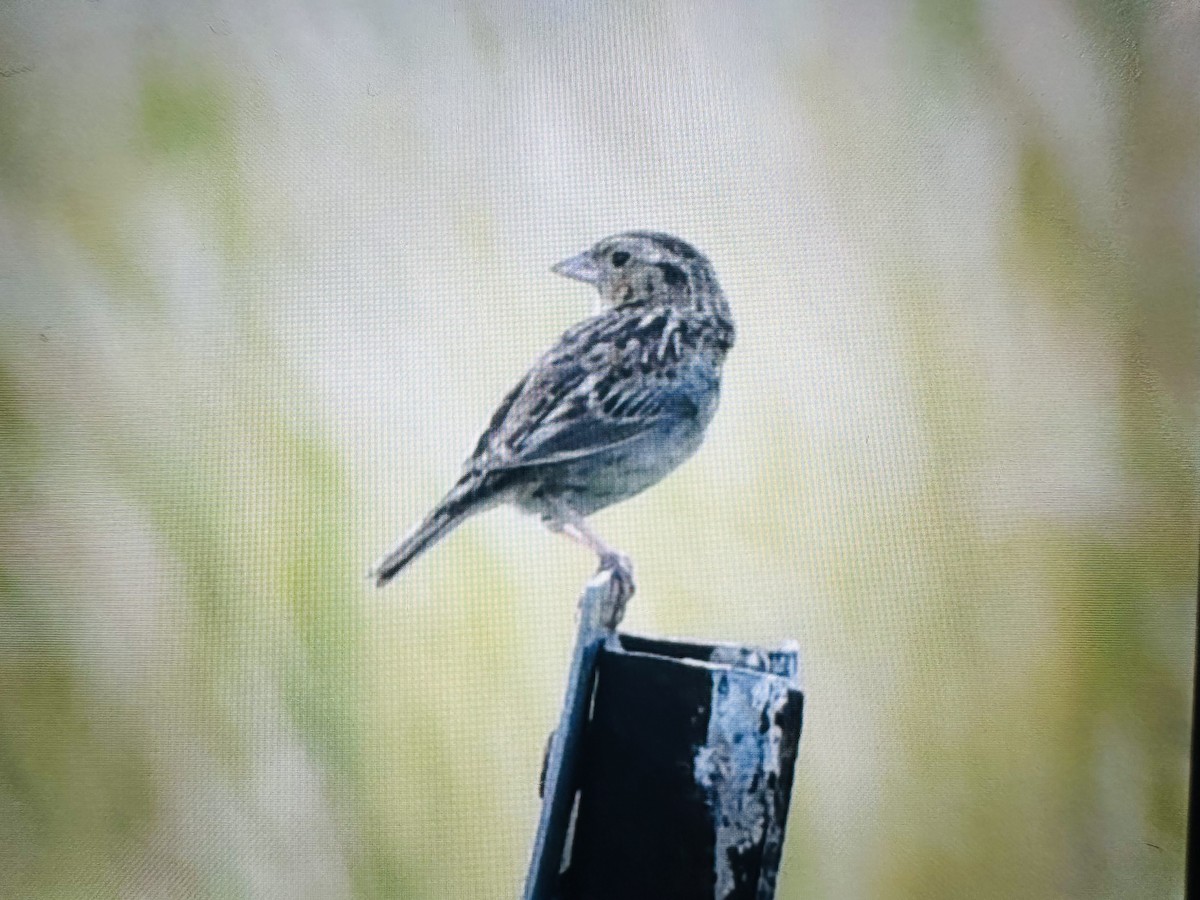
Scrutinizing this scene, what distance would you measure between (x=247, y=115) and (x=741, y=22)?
56 cm

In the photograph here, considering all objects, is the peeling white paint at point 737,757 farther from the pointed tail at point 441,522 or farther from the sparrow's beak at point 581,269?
the sparrow's beak at point 581,269

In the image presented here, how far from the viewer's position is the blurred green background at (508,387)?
2.67 ft

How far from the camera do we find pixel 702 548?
0.83 metres

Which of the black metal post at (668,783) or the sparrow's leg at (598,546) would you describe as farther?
the sparrow's leg at (598,546)

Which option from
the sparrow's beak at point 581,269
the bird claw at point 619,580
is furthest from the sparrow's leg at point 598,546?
the sparrow's beak at point 581,269

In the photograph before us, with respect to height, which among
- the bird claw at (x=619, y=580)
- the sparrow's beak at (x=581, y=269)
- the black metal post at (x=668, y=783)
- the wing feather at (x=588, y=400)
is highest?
the sparrow's beak at (x=581, y=269)

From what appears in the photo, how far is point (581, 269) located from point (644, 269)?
0.07 m

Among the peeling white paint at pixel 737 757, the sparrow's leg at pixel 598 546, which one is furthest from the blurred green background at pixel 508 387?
the peeling white paint at pixel 737 757

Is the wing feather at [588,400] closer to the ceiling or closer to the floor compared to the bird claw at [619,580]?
closer to the ceiling

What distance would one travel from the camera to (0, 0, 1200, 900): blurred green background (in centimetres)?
81

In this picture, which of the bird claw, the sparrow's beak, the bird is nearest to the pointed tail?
the bird

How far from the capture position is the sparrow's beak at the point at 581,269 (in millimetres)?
887

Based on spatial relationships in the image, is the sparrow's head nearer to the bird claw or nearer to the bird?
the bird

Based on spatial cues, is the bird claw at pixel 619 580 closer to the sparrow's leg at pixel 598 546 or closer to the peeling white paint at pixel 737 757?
the sparrow's leg at pixel 598 546
